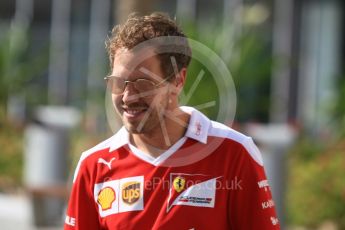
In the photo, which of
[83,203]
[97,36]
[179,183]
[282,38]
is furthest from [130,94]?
[97,36]

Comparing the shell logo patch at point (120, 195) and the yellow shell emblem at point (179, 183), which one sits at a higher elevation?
the yellow shell emblem at point (179, 183)

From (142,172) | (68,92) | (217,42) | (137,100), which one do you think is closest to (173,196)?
(142,172)

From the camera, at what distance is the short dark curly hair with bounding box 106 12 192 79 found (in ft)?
11.2

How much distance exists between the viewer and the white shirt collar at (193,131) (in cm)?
358

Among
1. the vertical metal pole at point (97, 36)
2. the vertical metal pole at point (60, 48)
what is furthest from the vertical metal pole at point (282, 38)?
the vertical metal pole at point (60, 48)

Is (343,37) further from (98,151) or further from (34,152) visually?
(98,151)

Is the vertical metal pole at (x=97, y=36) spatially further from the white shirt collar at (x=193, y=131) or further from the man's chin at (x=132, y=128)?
the man's chin at (x=132, y=128)

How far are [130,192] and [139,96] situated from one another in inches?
14.6

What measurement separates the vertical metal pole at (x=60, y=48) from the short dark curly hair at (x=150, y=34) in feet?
51.7

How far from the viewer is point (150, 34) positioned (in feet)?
11.2

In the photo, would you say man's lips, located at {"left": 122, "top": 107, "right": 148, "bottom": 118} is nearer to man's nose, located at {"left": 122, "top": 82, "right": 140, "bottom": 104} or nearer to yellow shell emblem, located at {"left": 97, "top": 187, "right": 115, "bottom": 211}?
man's nose, located at {"left": 122, "top": 82, "right": 140, "bottom": 104}

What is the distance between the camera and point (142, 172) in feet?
11.7

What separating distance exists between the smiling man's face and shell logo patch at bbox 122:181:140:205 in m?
0.21

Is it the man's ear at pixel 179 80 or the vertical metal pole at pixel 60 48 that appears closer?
the man's ear at pixel 179 80
